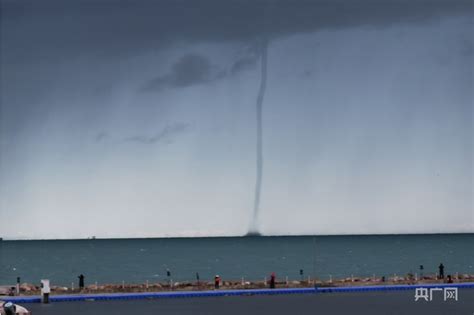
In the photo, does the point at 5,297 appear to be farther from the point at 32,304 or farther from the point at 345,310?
the point at 345,310

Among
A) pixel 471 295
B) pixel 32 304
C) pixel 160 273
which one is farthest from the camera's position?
pixel 160 273

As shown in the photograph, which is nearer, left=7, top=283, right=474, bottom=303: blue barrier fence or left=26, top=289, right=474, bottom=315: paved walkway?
left=26, top=289, right=474, bottom=315: paved walkway

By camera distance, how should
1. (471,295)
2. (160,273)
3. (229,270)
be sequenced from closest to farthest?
(471,295), (160,273), (229,270)

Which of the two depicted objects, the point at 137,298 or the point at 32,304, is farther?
the point at 137,298

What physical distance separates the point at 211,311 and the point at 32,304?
55.3 ft

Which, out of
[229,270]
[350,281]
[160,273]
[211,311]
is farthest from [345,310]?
[229,270]

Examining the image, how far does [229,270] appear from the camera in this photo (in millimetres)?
191375

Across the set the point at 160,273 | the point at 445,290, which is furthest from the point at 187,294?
the point at 160,273

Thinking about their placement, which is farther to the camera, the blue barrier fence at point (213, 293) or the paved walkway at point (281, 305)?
the blue barrier fence at point (213, 293)

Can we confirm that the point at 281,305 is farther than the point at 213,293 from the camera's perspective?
No

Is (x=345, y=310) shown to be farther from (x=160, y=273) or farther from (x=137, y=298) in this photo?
(x=160, y=273)

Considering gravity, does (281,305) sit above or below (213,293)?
below

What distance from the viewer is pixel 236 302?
7556 cm

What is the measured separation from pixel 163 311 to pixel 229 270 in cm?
12325
